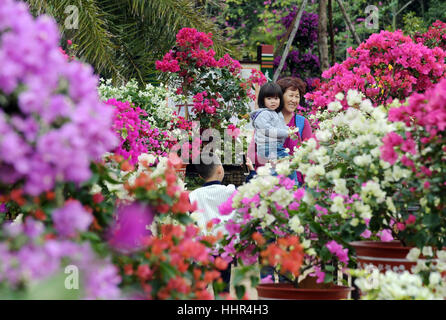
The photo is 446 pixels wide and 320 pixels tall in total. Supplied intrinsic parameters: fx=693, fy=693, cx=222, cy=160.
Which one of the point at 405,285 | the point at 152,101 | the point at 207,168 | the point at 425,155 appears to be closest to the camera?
the point at 405,285

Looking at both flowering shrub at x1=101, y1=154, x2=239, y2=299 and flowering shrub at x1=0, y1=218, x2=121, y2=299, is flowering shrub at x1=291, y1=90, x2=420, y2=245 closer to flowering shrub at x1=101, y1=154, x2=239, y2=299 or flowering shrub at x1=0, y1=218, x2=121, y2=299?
flowering shrub at x1=101, y1=154, x2=239, y2=299

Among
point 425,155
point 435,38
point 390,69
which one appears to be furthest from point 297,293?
point 435,38

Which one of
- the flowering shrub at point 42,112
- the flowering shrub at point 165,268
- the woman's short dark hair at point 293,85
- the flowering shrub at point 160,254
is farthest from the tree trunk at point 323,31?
the flowering shrub at point 42,112

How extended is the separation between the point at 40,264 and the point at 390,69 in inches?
198

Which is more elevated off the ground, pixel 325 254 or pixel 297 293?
pixel 325 254

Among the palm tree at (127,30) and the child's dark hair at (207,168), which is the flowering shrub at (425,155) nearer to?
the child's dark hair at (207,168)

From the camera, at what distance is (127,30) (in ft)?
41.7

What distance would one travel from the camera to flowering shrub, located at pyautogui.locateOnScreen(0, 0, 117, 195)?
63.2 inches

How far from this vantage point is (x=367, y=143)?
298 centimetres

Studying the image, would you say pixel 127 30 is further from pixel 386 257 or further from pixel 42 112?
pixel 42 112

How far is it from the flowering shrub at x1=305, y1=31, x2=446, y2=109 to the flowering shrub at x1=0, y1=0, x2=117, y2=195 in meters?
4.41

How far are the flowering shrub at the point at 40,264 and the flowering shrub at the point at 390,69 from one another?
14.7 ft

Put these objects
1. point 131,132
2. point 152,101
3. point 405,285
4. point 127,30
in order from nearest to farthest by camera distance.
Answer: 1. point 405,285
2. point 131,132
3. point 152,101
4. point 127,30

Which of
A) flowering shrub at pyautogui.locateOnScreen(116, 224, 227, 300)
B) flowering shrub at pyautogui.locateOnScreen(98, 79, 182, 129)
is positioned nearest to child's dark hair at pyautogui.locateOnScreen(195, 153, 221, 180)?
flowering shrub at pyautogui.locateOnScreen(116, 224, 227, 300)
